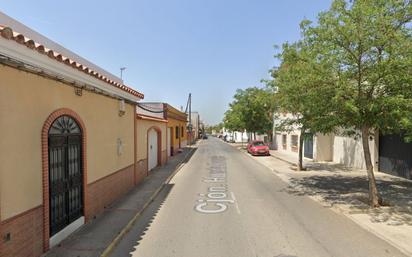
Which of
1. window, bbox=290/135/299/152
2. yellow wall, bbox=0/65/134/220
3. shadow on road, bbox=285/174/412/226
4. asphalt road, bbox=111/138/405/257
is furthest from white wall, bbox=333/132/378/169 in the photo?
yellow wall, bbox=0/65/134/220

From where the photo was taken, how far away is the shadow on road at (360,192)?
Answer: 8172mm

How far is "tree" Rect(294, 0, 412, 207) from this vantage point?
748 cm

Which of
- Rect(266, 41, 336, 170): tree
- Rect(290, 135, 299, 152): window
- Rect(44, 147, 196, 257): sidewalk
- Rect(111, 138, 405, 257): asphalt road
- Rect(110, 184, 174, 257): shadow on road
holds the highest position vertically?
Rect(266, 41, 336, 170): tree

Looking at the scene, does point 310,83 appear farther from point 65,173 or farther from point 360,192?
point 65,173

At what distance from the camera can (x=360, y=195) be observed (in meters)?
10.6

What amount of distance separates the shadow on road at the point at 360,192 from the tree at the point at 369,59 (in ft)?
2.18

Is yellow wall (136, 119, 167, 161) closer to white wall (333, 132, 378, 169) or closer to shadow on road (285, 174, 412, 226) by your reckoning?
shadow on road (285, 174, 412, 226)

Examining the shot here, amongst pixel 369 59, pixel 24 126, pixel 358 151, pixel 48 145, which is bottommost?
pixel 358 151

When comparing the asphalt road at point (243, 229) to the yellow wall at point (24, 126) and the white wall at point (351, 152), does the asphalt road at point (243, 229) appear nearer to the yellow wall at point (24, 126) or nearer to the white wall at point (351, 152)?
the yellow wall at point (24, 126)

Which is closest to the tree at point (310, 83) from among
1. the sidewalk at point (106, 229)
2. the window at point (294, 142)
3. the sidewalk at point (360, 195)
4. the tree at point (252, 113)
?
the sidewalk at point (360, 195)

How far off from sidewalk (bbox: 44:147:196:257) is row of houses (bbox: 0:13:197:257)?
24 cm

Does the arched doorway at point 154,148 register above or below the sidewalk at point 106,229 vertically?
above

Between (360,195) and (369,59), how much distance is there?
519 centimetres

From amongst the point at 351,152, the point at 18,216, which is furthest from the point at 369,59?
the point at 351,152
